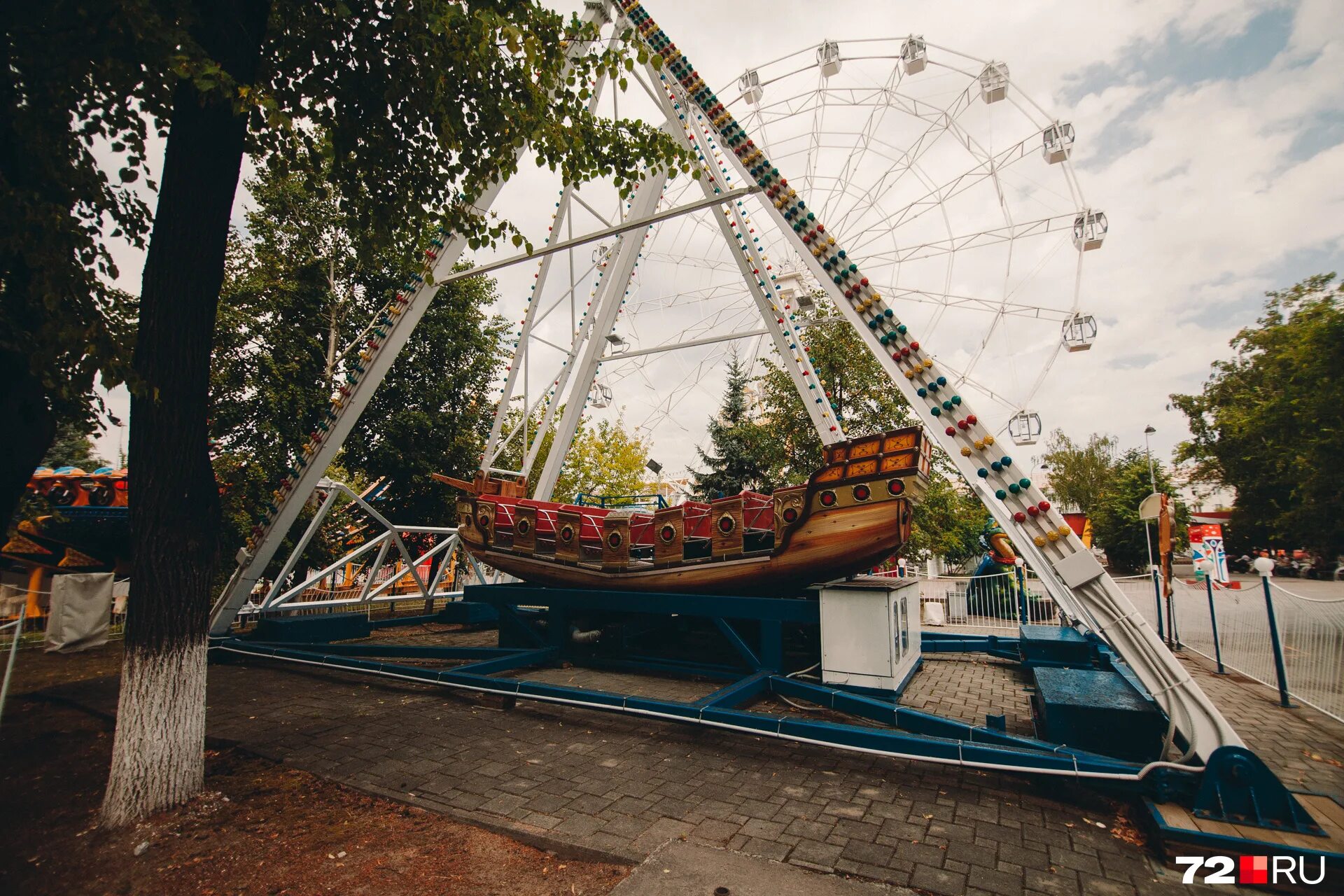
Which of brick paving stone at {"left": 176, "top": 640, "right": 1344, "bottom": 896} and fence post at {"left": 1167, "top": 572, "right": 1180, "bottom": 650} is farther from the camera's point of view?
fence post at {"left": 1167, "top": 572, "right": 1180, "bottom": 650}

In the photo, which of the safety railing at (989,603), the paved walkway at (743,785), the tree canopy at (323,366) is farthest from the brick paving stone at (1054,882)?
the tree canopy at (323,366)

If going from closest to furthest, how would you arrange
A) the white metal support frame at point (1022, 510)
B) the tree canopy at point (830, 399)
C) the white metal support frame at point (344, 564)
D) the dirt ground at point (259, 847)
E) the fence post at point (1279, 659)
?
the dirt ground at point (259, 847)
the white metal support frame at point (1022, 510)
the fence post at point (1279, 659)
the white metal support frame at point (344, 564)
the tree canopy at point (830, 399)

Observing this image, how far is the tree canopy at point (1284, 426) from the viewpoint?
1035 inches

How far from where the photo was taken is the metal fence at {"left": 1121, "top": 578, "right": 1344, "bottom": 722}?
6.31m

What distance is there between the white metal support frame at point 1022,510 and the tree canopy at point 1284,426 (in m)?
30.6

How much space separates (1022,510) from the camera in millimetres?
4992

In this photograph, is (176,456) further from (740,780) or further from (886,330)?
(886,330)

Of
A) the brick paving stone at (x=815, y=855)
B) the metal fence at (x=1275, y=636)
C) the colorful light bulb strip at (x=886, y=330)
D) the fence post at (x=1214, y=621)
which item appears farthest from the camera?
the fence post at (x=1214, y=621)

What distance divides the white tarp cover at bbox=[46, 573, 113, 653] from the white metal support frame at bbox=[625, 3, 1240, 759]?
551 inches

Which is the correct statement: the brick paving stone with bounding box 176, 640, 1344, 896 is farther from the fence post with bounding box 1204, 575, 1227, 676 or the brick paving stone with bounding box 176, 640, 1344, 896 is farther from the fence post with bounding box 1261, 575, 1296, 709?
the fence post with bounding box 1204, 575, 1227, 676

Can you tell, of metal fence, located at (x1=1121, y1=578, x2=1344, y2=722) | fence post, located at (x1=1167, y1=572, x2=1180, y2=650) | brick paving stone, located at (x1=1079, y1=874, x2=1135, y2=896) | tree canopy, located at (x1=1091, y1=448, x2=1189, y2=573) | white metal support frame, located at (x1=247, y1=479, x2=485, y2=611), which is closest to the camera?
brick paving stone, located at (x1=1079, y1=874, x2=1135, y2=896)

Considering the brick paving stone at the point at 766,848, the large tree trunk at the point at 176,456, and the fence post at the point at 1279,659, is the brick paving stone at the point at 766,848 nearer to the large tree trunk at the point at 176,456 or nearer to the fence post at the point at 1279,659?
the large tree trunk at the point at 176,456

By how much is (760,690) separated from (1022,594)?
958 cm

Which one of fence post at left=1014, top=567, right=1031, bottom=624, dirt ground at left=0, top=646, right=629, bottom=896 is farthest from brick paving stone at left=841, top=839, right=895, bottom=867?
fence post at left=1014, top=567, right=1031, bottom=624
